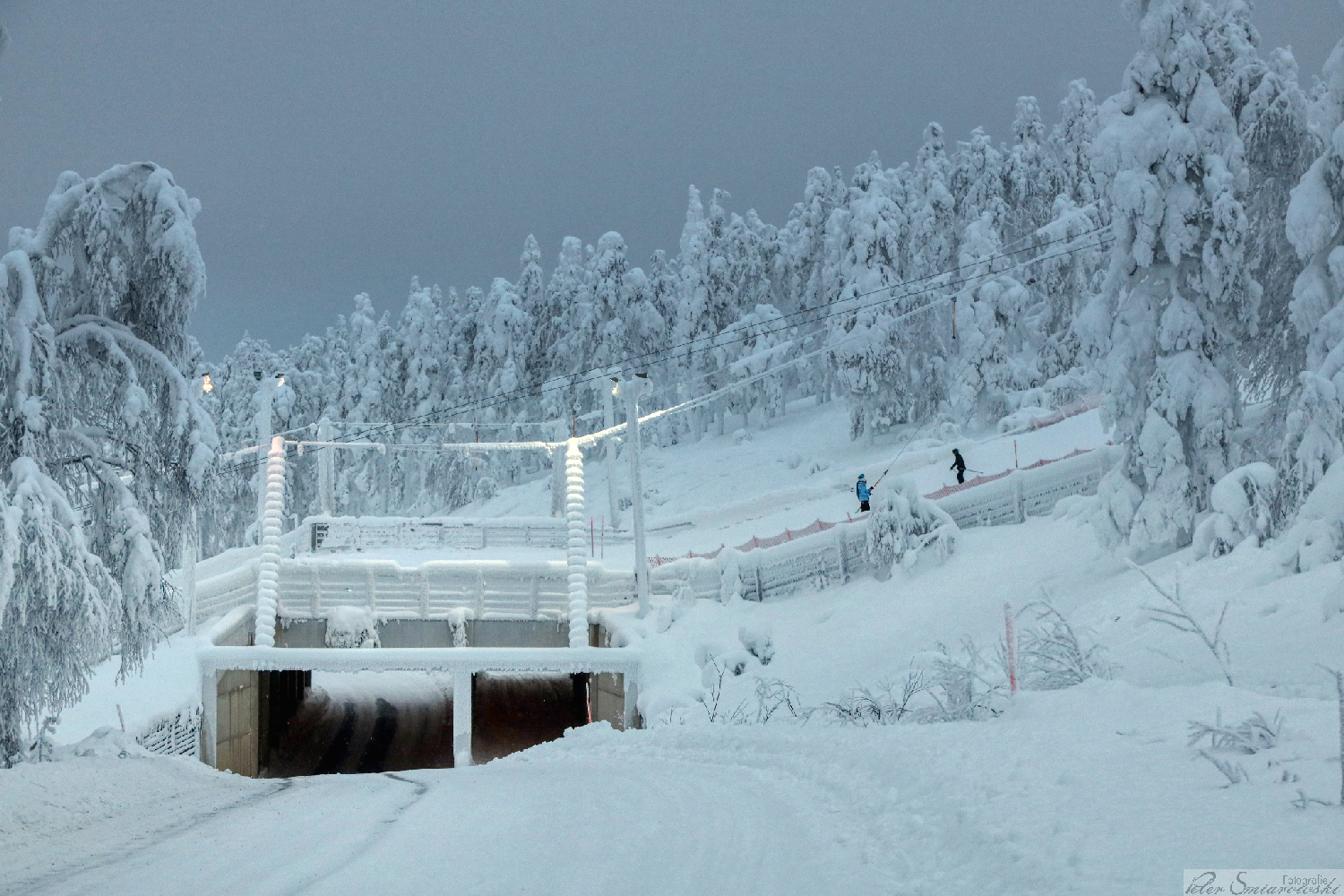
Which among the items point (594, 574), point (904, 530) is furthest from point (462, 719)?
point (904, 530)

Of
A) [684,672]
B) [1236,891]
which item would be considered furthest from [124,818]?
[684,672]

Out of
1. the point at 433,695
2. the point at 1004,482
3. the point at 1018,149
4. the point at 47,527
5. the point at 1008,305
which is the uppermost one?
the point at 1018,149

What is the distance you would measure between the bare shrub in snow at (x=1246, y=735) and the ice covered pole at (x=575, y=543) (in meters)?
17.3

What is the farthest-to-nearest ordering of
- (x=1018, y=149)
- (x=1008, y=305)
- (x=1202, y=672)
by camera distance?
(x=1018, y=149) < (x=1008, y=305) < (x=1202, y=672)

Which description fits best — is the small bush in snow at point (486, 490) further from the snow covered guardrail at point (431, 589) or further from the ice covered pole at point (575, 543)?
the ice covered pole at point (575, 543)

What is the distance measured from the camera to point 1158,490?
18203 mm

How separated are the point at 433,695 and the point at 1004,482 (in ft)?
70.0

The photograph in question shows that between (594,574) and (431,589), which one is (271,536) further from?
(594,574)

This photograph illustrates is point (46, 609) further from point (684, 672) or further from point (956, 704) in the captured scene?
point (684, 672)

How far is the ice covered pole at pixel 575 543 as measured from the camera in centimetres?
2294

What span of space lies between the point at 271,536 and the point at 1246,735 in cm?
2051

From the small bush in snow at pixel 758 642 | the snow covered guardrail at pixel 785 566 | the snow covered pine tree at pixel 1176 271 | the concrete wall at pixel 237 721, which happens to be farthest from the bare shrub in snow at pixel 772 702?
the concrete wall at pixel 237 721

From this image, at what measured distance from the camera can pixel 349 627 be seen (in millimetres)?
25625

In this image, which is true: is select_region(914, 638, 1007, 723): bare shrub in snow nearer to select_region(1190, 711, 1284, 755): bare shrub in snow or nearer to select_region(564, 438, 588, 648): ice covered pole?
select_region(1190, 711, 1284, 755): bare shrub in snow
